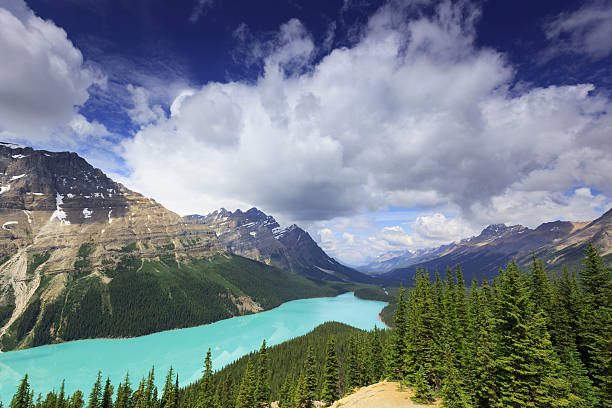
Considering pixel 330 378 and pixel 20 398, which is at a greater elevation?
pixel 20 398

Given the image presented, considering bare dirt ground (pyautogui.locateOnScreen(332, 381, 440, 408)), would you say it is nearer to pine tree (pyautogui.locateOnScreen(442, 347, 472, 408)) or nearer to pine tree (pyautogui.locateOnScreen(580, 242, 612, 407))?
pine tree (pyautogui.locateOnScreen(442, 347, 472, 408))

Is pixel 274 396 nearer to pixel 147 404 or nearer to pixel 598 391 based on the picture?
pixel 147 404

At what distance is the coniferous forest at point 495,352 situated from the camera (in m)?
21.0

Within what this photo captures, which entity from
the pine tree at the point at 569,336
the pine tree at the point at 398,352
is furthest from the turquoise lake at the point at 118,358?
the pine tree at the point at 569,336

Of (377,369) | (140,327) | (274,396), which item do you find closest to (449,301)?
(377,369)

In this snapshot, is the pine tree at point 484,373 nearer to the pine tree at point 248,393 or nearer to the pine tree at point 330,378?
the pine tree at point 330,378

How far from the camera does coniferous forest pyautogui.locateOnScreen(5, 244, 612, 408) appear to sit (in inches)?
828

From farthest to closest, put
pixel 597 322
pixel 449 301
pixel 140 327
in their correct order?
1. pixel 140 327
2. pixel 449 301
3. pixel 597 322

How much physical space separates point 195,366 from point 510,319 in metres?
135

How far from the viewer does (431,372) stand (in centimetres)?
3472

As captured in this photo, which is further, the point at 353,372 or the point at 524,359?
the point at 353,372

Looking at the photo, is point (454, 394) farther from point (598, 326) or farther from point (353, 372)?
point (353, 372)

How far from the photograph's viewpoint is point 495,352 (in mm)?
23734

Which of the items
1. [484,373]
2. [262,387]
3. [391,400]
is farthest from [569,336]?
[262,387]
